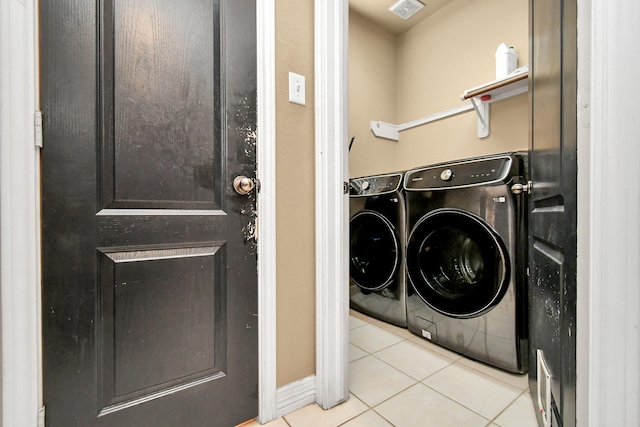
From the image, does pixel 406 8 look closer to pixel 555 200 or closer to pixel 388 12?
pixel 388 12

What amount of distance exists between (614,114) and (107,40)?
1159mm

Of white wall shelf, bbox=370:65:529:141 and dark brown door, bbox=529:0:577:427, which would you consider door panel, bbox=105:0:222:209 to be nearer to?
dark brown door, bbox=529:0:577:427

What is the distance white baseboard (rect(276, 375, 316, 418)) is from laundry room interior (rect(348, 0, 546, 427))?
0.22 m

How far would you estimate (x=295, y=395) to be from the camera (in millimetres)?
1075

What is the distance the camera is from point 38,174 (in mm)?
702

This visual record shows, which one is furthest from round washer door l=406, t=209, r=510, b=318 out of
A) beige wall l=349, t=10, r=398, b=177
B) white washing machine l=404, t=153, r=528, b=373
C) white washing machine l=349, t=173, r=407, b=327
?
beige wall l=349, t=10, r=398, b=177

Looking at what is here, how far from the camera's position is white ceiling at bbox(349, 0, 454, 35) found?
228cm

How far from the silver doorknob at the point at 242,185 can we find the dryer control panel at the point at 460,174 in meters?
1.06

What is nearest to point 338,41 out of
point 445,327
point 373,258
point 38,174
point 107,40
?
point 107,40

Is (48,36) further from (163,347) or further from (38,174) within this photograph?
(163,347)

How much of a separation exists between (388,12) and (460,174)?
1.86 meters

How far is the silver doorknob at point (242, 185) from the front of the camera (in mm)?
967

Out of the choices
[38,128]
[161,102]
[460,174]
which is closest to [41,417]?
[38,128]

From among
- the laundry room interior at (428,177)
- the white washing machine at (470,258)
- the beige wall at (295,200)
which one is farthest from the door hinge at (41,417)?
the white washing machine at (470,258)
